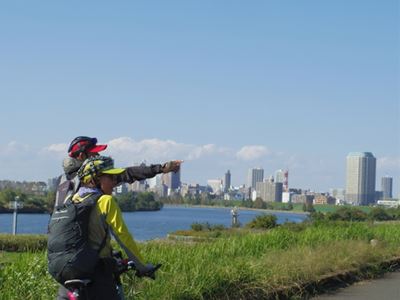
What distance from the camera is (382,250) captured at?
41.9 feet

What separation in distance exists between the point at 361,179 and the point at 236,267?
69.1 meters

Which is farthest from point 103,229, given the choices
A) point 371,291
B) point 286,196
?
point 286,196

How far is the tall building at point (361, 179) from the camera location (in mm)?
71062

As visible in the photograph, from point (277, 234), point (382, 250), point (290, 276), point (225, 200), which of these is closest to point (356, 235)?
point (382, 250)

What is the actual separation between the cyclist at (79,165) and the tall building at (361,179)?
65701 mm

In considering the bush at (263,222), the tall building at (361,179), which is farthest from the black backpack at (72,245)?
the tall building at (361,179)

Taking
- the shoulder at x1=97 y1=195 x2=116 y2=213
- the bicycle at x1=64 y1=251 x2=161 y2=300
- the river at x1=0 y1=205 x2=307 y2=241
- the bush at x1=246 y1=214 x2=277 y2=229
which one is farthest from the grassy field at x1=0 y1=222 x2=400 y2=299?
the bush at x1=246 y1=214 x2=277 y2=229

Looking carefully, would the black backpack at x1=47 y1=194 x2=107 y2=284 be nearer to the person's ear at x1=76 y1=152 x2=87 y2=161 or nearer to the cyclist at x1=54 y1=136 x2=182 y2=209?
the cyclist at x1=54 y1=136 x2=182 y2=209

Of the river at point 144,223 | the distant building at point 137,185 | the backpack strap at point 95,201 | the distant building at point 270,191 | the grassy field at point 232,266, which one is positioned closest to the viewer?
the backpack strap at point 95,201

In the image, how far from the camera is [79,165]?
209 inches

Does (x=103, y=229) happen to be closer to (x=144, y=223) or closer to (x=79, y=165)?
(x=79, y=165)

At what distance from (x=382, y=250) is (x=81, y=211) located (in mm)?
9749

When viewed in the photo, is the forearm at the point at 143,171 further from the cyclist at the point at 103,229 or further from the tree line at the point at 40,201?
the tree line at the point at 40,201

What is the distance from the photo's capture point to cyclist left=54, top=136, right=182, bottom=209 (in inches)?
193
